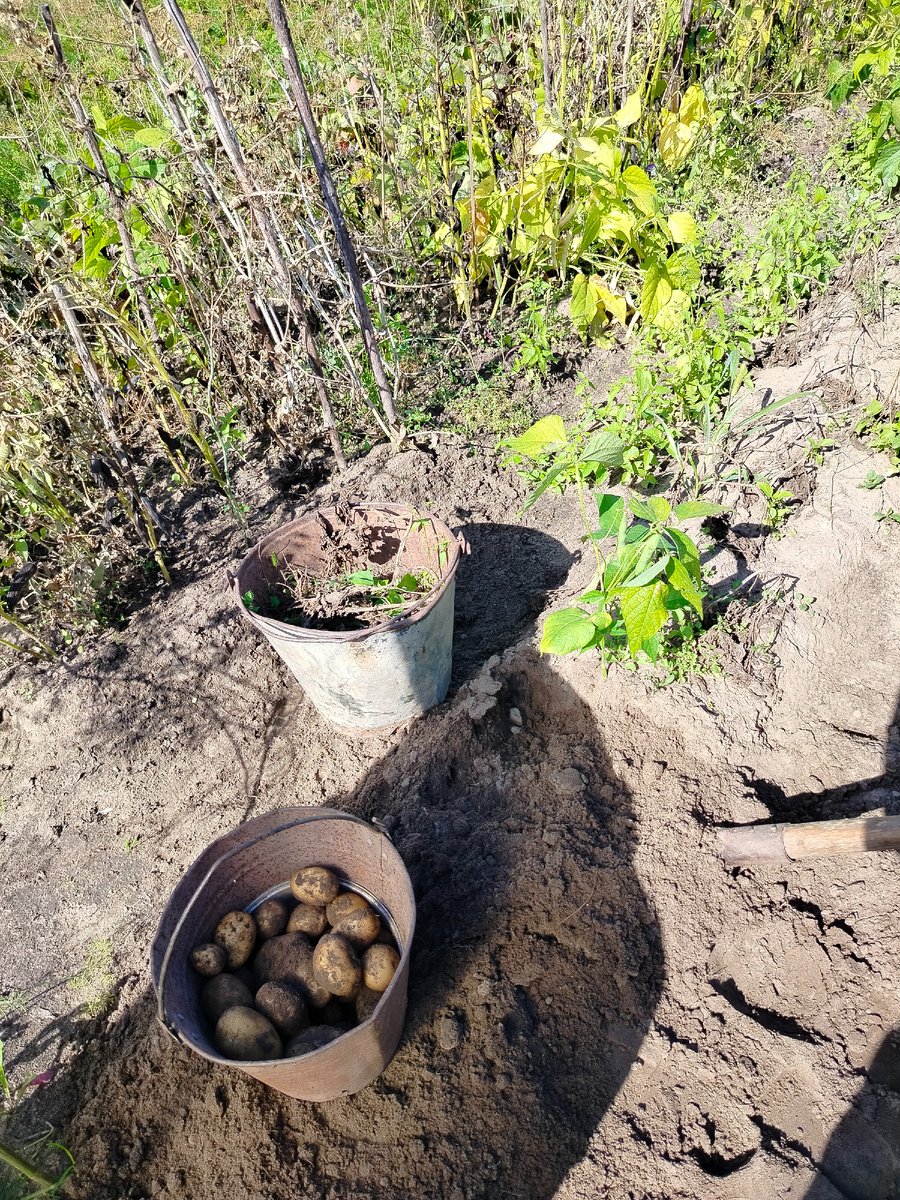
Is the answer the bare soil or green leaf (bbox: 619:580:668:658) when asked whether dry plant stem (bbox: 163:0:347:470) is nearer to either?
the bare soil

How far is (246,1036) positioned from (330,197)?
2.49 metres

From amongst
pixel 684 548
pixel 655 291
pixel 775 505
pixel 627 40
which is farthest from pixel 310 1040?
pixel 627 40

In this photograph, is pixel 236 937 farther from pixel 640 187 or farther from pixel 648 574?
pixel 640 187

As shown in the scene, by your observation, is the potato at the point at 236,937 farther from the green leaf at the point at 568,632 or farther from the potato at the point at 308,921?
the green leaf at the point at 568,632

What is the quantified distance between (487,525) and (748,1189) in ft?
7.04

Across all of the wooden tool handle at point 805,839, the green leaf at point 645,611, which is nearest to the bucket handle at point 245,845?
the green leaf at point 645,611

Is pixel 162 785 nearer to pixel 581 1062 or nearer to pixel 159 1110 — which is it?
pixel 159 1110

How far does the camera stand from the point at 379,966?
156 cm

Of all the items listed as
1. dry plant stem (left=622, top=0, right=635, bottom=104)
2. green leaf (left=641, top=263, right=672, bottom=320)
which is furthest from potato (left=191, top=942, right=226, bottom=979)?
Answer: dry plant stem (left=622, top=0, right=635, bottom=104)

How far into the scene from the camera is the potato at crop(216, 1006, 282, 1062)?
1.46m

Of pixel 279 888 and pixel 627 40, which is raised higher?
pixel 627 40

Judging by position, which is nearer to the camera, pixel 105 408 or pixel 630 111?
pixel 105 408

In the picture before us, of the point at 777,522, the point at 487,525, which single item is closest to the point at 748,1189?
the point at 777,522

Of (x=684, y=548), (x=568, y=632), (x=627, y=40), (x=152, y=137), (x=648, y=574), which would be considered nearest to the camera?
(x=648, y=574)
